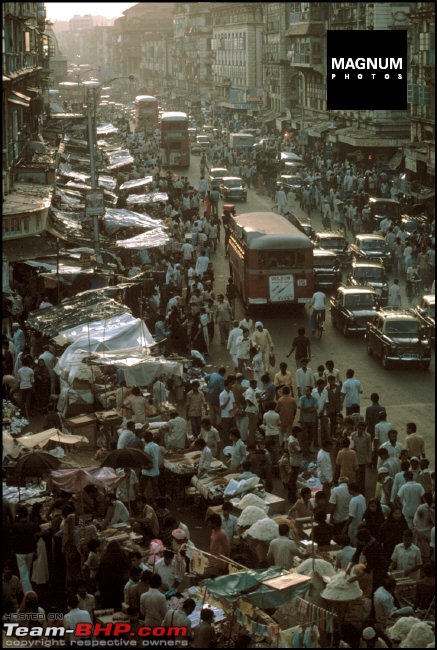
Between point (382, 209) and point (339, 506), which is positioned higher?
point (382, 209)

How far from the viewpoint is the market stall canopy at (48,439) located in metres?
16.8

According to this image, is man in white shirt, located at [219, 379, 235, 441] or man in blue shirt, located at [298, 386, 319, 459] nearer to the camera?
man in blue shirt, located at [298, 386, 319, 459]

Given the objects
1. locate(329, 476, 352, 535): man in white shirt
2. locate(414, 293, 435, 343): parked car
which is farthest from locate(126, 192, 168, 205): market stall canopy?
locate(329, 476, 352, 535): man in white shirt

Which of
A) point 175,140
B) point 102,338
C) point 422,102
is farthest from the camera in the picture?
point 175,140

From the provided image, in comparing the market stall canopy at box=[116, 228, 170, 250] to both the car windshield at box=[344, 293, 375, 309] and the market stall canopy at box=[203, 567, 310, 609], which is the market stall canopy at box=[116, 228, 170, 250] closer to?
the car windshield at box=[344, 293, 375, 309]

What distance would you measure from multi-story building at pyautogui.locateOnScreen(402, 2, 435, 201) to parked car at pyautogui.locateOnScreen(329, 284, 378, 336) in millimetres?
16313

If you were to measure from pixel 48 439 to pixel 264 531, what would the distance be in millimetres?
4665

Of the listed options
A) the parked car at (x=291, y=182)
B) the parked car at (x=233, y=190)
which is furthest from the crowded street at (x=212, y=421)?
the parked car at (x=233, y=190)

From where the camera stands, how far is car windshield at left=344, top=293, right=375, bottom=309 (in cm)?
2783

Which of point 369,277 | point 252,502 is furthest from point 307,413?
point 369,277

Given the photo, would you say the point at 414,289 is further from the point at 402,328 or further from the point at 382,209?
the point at 382,209

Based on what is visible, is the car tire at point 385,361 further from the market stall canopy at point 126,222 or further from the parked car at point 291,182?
the parked car at point 291,182

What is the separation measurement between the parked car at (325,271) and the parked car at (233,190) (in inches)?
859

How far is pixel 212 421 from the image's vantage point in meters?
20.6
